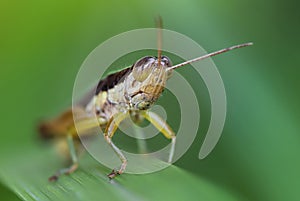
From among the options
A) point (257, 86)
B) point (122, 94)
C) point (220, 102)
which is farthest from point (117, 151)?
point (257, 86)

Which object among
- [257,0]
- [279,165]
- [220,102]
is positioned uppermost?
[257,0]

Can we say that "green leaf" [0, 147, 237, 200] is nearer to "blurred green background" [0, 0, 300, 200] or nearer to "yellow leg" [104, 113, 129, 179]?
"yellow leg" [104, 113, 129, 179]

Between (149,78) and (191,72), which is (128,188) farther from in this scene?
(191,72)

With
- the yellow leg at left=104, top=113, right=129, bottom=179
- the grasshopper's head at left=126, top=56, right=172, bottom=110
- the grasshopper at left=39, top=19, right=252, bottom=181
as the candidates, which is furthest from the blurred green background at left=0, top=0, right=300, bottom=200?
the grasshopper's head at left=126, top=56, right=172, bottom=110

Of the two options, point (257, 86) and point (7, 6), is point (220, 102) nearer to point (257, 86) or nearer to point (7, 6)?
point (257, 86)

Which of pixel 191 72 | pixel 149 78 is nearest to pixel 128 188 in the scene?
pixel 149 78
